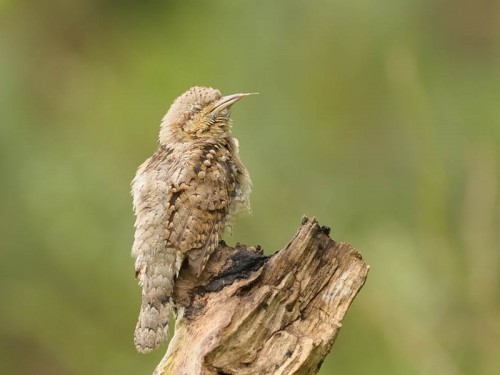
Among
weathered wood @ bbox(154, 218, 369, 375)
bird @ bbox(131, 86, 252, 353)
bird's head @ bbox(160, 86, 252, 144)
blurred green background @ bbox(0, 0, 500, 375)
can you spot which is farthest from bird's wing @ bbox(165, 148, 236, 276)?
blurred green background @ bbox(0, 0, 500, 375)

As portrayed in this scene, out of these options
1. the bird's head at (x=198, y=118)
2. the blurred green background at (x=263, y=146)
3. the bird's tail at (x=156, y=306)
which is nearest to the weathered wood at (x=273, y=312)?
the bird's tail at (x=156, y=306)

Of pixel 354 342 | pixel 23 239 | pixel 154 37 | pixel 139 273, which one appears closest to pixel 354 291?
pixel 139 273

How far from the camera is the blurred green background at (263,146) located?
31.1 ft

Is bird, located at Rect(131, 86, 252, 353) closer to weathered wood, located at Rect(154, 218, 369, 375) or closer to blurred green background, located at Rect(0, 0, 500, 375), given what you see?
weathered wood, located at Rect(154, 218, 369, 375)

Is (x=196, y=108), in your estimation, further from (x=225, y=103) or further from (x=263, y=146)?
(x=263, y=146)

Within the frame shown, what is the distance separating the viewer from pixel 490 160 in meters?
8.53

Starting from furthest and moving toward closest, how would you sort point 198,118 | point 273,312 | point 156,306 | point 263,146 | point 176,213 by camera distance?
point 263,146, point 198,118, point 176,213, point 156,306, point 273,312

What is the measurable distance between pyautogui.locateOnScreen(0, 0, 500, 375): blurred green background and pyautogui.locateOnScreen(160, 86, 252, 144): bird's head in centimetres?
243

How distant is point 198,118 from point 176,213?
0.92 m

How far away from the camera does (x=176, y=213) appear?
5.97 m

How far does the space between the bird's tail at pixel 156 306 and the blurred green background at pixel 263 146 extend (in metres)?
3.32

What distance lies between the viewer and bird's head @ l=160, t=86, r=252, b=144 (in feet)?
22.1

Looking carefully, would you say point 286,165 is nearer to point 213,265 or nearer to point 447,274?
point 447,274

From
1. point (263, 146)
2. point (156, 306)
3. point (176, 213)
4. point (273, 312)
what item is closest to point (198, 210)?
point (176, 213)
